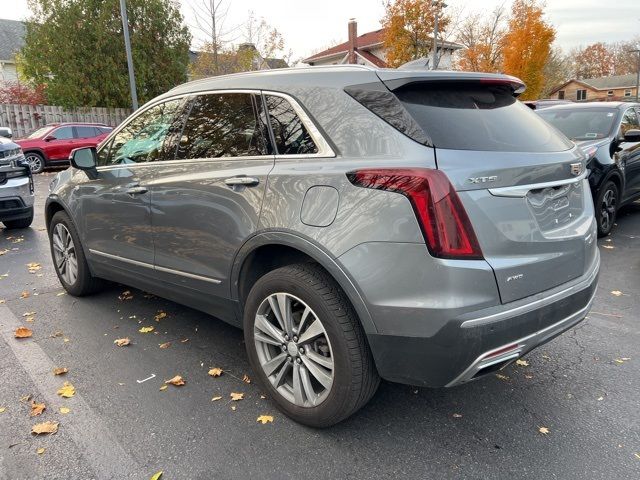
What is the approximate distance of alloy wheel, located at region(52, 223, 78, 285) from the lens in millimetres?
4641

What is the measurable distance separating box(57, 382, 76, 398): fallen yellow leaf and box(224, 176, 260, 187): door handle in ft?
5.23

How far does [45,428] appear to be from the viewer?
2682mm

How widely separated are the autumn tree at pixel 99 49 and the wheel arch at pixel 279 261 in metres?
21.5

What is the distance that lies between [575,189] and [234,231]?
1894 mm

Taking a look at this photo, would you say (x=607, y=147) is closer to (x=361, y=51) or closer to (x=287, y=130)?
(x=287, y=130)

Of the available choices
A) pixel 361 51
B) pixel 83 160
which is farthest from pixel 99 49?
pixel 361 51

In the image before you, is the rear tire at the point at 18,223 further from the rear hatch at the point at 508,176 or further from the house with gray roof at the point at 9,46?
the house with gray roof at the point at 9,46

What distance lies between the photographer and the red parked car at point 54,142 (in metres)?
16.8

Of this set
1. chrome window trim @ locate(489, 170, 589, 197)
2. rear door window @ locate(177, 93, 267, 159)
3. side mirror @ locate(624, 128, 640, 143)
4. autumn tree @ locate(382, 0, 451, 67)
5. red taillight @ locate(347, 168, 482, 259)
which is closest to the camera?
red taillight @ locate(347, 168, 482, 259)

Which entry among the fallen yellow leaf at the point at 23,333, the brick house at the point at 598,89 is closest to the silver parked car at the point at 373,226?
the fallen yellow leaf at the point at 23,333

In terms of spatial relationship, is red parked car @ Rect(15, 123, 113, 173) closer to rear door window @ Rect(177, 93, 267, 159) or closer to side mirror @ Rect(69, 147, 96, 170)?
side mirror @ Rect(69, 147, 96, 170)

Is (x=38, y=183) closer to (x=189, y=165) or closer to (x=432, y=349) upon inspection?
(x=189, y=165)

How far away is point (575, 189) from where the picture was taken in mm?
2703

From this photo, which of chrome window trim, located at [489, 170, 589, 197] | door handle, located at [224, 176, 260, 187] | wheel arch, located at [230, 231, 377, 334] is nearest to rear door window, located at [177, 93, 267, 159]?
door handle, located at [224, 176, 260, 187]
